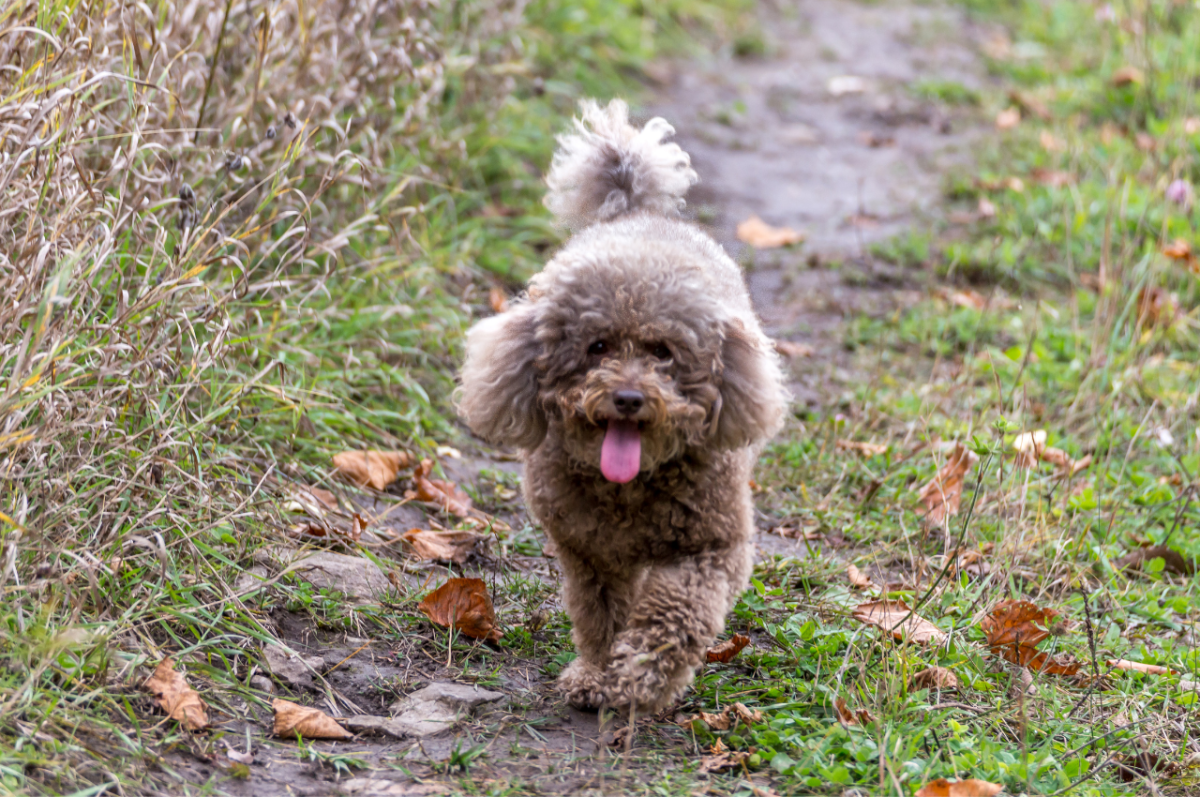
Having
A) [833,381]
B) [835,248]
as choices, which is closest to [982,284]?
[835,248]

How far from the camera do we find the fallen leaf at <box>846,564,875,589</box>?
3785 millimetres

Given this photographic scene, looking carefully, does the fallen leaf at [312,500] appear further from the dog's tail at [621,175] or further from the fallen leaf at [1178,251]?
the fallen leaf at [1178,251]

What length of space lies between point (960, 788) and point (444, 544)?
5.97ft

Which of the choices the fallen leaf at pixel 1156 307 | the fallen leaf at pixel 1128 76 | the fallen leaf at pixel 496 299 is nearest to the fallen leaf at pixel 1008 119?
the fallen leaf at pixel 1128 76

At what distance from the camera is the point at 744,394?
3133 millimetres

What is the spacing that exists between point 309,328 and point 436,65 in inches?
59.1

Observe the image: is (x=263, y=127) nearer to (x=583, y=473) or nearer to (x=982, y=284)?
(x=583, y=473)

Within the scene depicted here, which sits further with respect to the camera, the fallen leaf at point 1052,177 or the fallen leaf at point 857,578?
the fallen leaf at point 1052,177

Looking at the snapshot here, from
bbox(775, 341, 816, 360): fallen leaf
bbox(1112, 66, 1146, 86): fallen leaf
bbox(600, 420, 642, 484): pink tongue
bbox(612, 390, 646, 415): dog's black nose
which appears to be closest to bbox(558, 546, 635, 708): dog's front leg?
bbox(600, 420, 642, 484): pink tongue

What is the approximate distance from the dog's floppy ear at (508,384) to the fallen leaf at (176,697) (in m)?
1.00

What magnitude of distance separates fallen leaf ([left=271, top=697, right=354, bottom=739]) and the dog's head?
87 cm

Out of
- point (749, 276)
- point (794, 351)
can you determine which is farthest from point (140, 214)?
point (749, 276)

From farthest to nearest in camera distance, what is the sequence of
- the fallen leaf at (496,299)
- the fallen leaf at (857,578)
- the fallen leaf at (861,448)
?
the fallen leaf at (496,299) < the fallen leaf at (861,448) < the fallen leaf at (857,578)

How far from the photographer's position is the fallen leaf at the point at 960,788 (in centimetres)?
262
